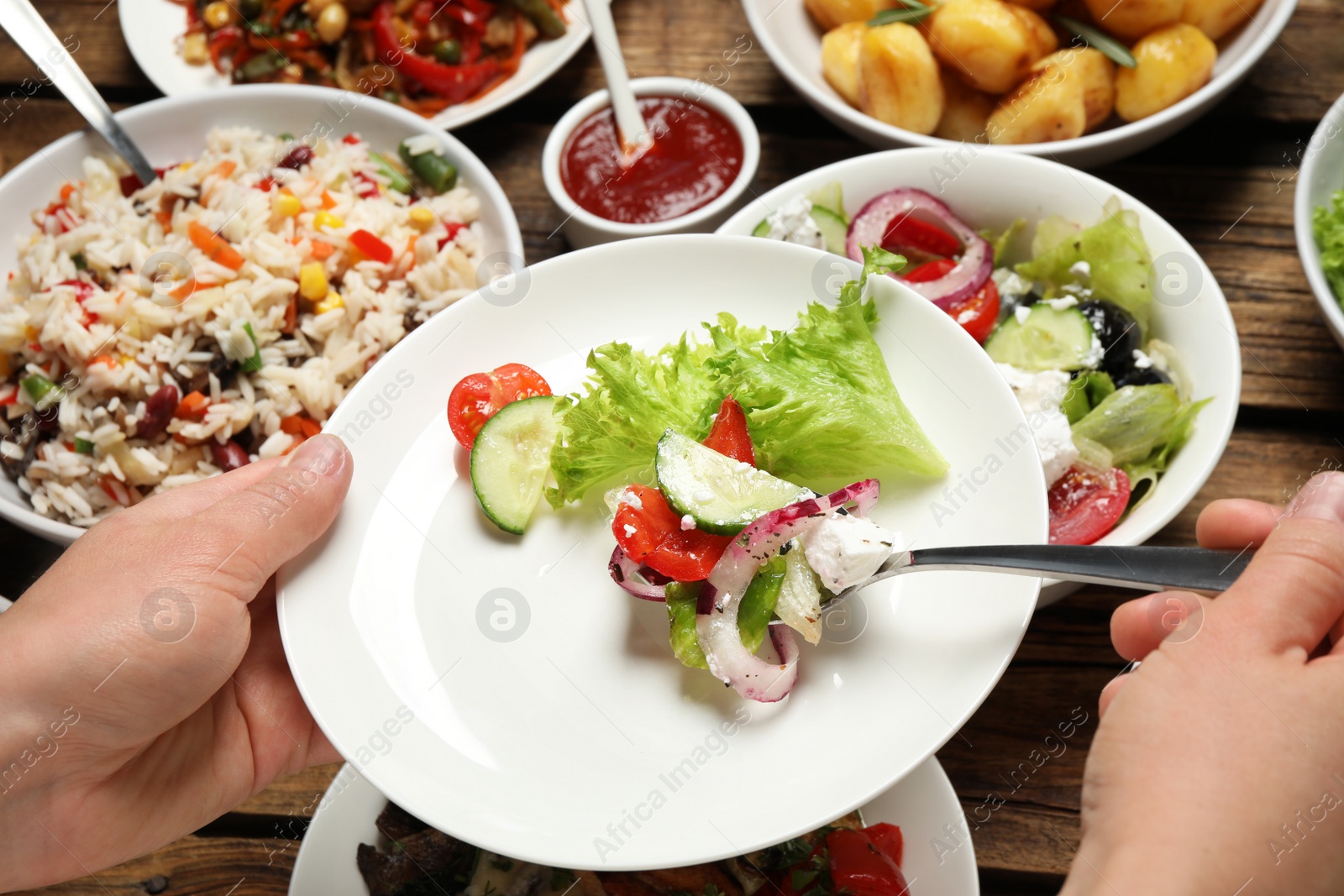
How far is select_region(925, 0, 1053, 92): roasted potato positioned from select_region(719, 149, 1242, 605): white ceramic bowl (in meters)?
0.23

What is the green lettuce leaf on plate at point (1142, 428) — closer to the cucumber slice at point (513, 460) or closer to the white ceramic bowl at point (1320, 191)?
the white ceramic bowl at point (1320, 191)

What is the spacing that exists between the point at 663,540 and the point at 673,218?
1.39 meters

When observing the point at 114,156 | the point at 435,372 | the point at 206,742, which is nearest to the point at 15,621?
the point at 206,742

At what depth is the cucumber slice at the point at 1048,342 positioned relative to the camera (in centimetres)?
221

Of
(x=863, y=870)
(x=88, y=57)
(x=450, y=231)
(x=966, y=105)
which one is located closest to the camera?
(x=863, y=870)

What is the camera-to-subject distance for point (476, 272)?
2607mm

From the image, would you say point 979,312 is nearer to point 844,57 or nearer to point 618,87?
point 844,57

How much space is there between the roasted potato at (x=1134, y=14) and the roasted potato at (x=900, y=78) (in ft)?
1.34

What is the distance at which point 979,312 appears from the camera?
2.28 metres

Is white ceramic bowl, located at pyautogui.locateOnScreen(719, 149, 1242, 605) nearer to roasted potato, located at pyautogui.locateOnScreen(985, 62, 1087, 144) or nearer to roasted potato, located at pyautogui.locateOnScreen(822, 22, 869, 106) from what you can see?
roasted potato, located at pyautogui.locateOnScreen(985, 62, 1087, 144)

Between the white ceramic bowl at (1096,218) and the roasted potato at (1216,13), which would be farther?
the roasted potato at (1216,13)

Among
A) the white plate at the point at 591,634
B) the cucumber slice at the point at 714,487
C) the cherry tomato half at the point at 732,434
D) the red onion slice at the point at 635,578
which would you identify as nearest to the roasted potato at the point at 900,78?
the white plate at the point at 591,634

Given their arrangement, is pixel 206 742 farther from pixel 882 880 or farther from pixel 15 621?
pixel 882 880

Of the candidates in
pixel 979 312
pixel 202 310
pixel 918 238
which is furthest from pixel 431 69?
pixel 979 312
